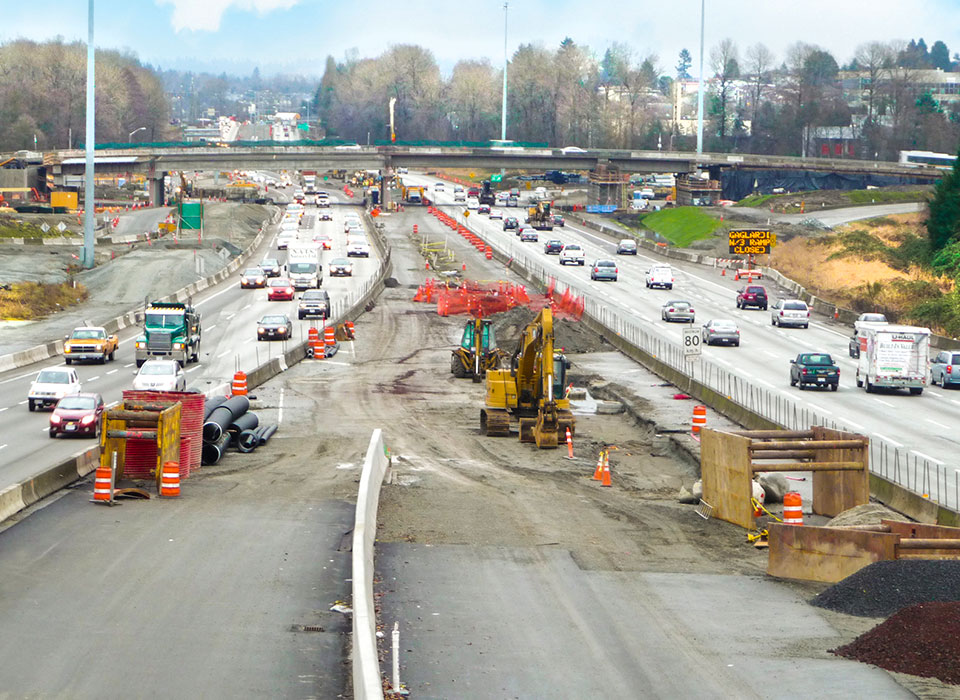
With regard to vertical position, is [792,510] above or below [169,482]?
above

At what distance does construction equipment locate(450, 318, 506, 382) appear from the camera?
175 feet

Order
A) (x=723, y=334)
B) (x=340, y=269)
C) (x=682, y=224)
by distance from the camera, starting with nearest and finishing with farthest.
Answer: (x=723, y=334), (x=340, y=269), (x=682, y=224)

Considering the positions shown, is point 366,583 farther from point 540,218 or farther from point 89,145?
point 540,218

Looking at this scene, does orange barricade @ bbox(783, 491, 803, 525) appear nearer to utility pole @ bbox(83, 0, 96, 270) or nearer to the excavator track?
the excavator track

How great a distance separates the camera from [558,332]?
6562cm

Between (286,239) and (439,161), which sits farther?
(439,161)

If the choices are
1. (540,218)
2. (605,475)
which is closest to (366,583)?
(605,475)

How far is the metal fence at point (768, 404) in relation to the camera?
32062 millimetres

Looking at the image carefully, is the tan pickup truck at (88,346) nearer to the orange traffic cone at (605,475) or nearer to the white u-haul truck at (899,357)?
the orange traffic cone at (605,475)

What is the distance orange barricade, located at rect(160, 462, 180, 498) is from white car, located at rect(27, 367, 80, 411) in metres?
15.0

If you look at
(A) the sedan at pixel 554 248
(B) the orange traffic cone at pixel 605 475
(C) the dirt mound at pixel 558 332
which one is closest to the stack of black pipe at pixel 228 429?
(B) the orange traffic cone at pixel 605 475

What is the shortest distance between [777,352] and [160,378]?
31.0m

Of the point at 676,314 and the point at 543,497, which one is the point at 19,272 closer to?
the point at 676,314

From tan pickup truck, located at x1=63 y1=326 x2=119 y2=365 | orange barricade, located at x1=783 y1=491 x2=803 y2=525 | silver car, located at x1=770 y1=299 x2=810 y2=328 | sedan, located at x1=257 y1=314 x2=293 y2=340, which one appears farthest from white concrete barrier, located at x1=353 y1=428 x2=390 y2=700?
silver car, located at x1=770 y1=299 x2=810 y2=328
